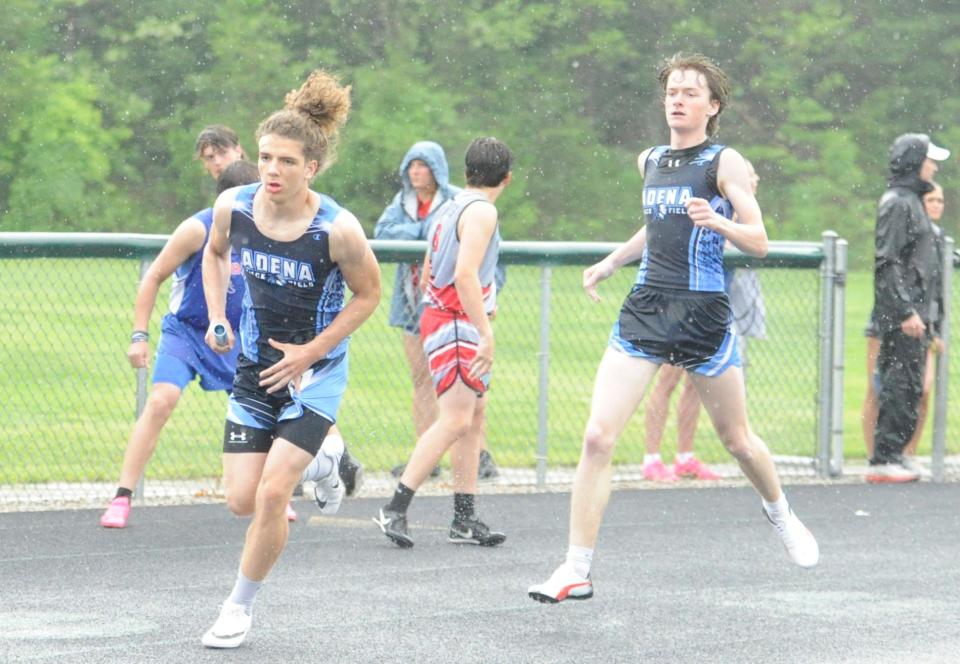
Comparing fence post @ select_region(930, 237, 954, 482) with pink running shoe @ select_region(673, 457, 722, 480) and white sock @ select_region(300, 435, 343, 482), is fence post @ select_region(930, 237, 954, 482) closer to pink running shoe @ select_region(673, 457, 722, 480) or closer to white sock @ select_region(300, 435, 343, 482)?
pink running shoe @ select_region(673, 457, 722, 480)

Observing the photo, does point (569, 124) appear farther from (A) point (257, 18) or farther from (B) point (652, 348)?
(B) point (652, 348)

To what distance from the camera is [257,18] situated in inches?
1447

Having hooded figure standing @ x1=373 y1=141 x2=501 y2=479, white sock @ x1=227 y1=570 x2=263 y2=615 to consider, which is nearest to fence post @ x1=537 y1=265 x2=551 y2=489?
hooded figure standing @ x1=373 y1=141 x2=501 y2=479

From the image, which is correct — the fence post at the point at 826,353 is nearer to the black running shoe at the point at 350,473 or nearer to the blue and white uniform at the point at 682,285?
the black running shoe at the point at 350,473

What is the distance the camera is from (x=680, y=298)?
6438mm

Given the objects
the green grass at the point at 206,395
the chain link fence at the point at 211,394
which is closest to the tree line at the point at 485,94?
the green grass at the point at 206,395

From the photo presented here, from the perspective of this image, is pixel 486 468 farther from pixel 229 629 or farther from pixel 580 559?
pixel 229 629

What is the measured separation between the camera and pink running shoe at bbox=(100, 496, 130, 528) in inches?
315

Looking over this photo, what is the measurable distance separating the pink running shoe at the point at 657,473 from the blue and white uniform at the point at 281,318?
4563mm

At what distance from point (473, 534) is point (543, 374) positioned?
6.79ft

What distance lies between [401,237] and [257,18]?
2807cm

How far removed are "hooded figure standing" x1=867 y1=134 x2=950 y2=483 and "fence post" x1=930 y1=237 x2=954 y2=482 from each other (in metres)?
0.11

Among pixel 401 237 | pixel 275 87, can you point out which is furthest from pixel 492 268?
pixel 275 87

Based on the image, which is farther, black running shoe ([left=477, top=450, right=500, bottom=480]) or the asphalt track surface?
black running shoe ([left=477, top=450, right=500, bottom=480])
